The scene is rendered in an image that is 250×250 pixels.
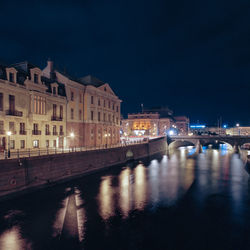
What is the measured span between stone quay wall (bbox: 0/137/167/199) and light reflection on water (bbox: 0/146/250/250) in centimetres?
199

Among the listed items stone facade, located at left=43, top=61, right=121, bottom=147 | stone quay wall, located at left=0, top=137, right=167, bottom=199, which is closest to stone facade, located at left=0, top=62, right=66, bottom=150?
stone facade, located at left=43, top=61, right=121, bottom=147

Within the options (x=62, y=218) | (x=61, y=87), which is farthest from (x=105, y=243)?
(x=61, y=87)

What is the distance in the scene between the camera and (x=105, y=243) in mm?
16578

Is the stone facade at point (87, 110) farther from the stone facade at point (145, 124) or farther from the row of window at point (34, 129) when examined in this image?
the stone facade at point (145, 124)

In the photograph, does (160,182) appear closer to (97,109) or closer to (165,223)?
(165,223)

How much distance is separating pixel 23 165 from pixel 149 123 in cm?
12499

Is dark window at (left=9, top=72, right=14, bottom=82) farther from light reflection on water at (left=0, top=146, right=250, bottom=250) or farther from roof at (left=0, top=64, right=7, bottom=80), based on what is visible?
light reflection on water at (left=0, top=146, right=250, bottom=250)

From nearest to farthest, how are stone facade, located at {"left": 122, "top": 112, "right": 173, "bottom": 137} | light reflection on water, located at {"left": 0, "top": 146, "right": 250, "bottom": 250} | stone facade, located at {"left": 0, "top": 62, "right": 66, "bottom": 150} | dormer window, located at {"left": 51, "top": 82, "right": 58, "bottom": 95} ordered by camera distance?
light reflection on water, located at {"left": 0, "top": 146, "right": 250, "bottom": 250} → stone facade, located at {"left": 0, "top": 62, "right": 66, "bottom": 150} → dormer window, located at {"left": 51, "top": 82, "right": 58, "bottom": 95} → stone facade, located at {"left": 122, "top": 112, "right": 173, "bottom": 137}

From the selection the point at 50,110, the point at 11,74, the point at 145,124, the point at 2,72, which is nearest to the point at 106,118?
the point at 50,110

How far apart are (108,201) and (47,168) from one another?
11.2 meters

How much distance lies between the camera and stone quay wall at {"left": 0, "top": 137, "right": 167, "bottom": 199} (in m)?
24.9

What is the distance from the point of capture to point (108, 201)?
2608cm

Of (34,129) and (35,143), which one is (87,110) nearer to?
(34,129)

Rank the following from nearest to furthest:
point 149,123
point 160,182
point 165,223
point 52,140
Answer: point 165,223 → point 160,182 → point 52,140 → point 149,123
